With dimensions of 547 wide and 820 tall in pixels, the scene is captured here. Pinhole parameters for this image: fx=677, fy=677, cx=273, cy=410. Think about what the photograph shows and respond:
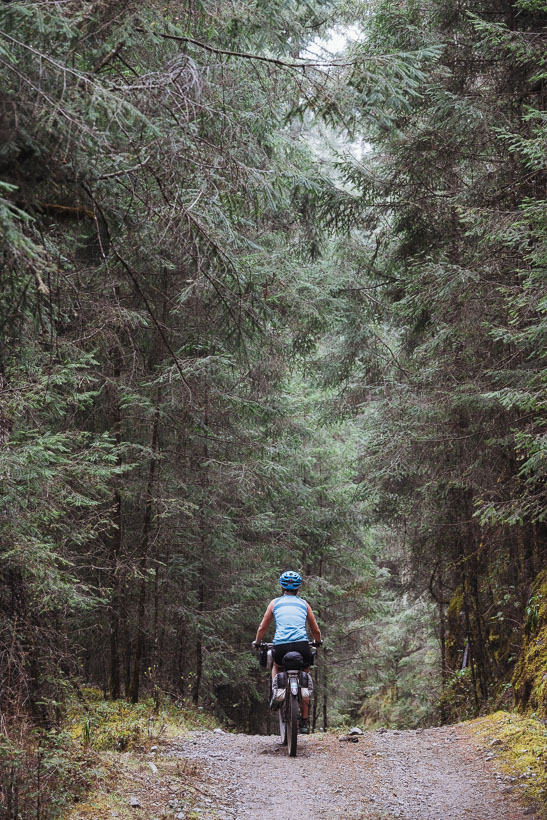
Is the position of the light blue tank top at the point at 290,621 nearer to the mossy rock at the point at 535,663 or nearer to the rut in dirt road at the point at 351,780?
the rut in dirt road at the point at 351,780

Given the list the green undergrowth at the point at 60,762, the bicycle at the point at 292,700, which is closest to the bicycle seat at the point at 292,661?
the bicycle at the point at 292,700

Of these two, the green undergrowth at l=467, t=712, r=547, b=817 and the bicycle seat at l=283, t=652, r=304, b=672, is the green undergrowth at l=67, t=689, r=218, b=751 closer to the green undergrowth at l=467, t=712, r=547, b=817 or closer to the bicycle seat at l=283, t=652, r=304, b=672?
the bicycle seat at l=283, t=652, r=304, b=672

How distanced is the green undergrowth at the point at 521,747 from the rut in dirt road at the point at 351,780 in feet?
0.46

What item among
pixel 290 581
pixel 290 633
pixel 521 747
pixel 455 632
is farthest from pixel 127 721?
pixel 455 632

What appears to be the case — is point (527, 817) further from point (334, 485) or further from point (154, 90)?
point (334, 485)

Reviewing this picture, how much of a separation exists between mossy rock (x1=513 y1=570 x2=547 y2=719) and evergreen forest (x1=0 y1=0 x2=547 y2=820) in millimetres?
54

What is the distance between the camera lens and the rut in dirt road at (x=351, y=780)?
5.50 meters

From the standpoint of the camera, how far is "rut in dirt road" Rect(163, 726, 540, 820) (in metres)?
5.50

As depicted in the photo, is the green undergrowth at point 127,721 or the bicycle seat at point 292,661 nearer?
Answer: the green undergrowth at point 127,721

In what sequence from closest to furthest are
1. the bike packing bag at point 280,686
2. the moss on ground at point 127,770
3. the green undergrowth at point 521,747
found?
the moss on ground at point 127,770
the green undergrowth at point 521,747
the bike packing bag at point 280,686

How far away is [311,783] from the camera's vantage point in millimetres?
6352

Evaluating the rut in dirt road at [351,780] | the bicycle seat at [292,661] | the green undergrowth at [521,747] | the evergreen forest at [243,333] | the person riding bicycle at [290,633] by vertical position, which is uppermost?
the evergreen forest at [243,333]

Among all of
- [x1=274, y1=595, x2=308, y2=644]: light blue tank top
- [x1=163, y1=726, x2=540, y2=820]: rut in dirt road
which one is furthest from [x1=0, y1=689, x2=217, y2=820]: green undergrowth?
[x1=274, y1=595, x2=308, y2=644]: light blue tank top

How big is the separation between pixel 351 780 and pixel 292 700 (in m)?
1.20
